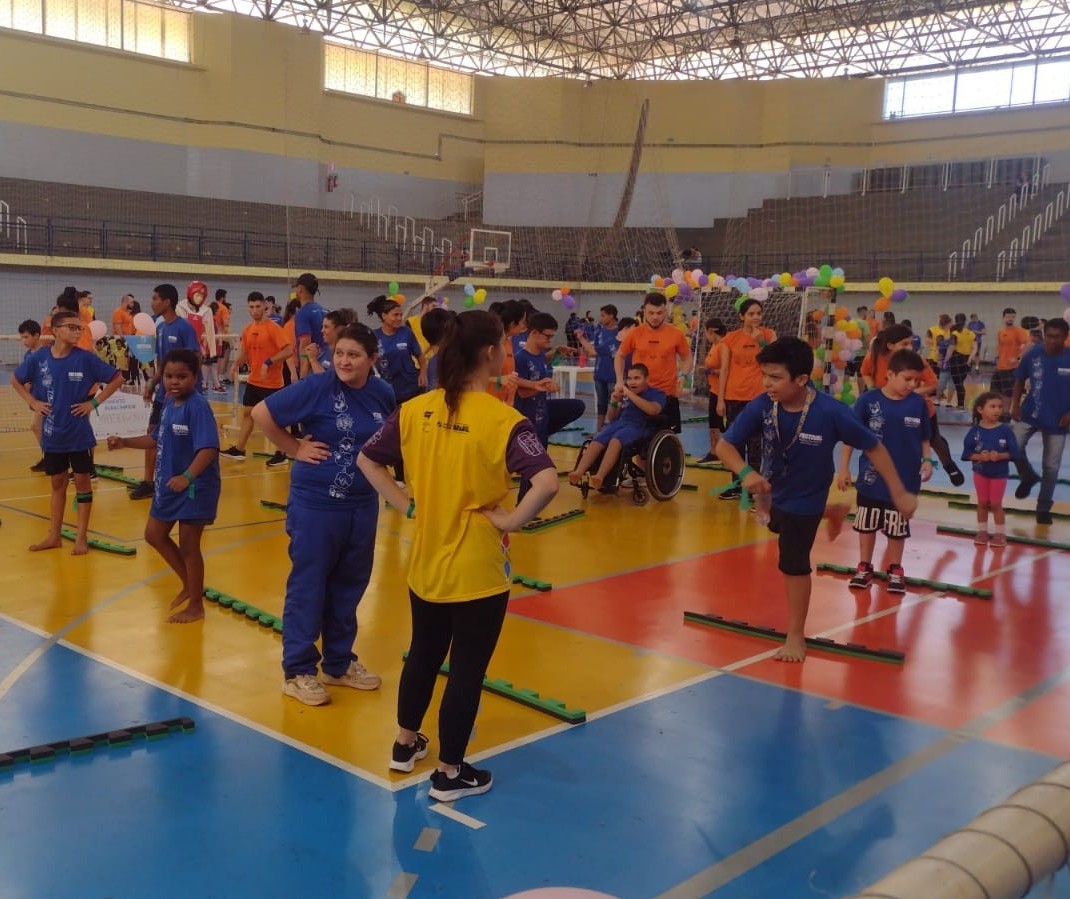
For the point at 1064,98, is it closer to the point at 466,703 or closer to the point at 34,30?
the point at 34,30

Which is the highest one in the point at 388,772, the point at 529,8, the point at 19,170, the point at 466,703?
the point at 529,8

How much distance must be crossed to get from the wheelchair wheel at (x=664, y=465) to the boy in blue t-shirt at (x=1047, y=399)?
3.04 metres

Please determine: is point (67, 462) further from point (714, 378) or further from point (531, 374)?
point (714, 378)

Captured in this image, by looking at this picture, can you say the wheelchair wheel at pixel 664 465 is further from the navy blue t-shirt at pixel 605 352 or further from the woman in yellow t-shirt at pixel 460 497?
the woman in yellow t-shirt at pixel 460 497

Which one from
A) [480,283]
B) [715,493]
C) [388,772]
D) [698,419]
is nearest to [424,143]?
[480,283]

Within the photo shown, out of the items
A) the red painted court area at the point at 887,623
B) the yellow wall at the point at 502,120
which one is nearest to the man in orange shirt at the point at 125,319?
the yellow wall at the point at 502,120

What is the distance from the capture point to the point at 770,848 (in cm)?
351

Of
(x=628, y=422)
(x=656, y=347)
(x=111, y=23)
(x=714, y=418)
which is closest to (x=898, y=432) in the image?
(x=656, y=347)

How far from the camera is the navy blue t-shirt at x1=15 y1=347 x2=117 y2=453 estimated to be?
7223 millimetres

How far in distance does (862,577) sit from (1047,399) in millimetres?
3503

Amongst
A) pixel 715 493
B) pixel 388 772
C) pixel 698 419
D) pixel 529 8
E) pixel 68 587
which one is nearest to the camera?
pixel 388 772

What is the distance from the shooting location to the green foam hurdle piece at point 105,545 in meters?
7.31

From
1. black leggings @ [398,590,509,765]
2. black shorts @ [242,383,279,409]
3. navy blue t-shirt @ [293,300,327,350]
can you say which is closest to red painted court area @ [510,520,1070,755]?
black leggings @ [398,590,509,765]

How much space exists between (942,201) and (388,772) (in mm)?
28318
